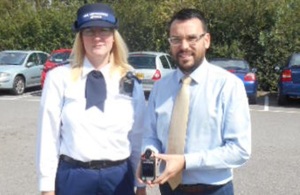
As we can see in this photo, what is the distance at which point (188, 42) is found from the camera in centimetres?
239

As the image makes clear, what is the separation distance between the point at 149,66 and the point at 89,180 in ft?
37.8

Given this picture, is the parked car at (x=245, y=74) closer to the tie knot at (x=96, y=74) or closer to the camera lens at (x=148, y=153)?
the tie knot at (x=96, y=74)

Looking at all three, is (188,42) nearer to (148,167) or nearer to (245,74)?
(148,167)

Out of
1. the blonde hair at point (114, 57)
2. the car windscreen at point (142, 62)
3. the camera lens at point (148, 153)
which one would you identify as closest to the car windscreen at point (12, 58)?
the car windscreen at point (142, 62)

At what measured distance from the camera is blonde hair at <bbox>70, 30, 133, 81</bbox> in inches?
106

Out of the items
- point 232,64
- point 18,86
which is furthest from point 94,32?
point 18,86

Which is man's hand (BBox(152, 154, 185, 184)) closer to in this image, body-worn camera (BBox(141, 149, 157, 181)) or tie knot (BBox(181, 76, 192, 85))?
body-worn camera (BBox(141, 149, 157, 181))

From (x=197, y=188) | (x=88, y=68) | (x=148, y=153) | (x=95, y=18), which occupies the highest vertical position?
(x=95, y=18)

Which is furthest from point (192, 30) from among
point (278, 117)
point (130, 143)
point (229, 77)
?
point (278, 117)

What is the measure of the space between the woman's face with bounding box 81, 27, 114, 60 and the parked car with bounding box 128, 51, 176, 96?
10757 mm

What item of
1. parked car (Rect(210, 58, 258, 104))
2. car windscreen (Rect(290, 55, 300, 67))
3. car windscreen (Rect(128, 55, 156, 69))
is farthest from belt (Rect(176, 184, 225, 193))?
car windscreen (Rect(128, 55, 156, 69))

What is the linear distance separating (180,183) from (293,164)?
14.7 feet

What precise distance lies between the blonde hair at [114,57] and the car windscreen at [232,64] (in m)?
11.3

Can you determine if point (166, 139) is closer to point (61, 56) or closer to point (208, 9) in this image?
point (61, 56)
